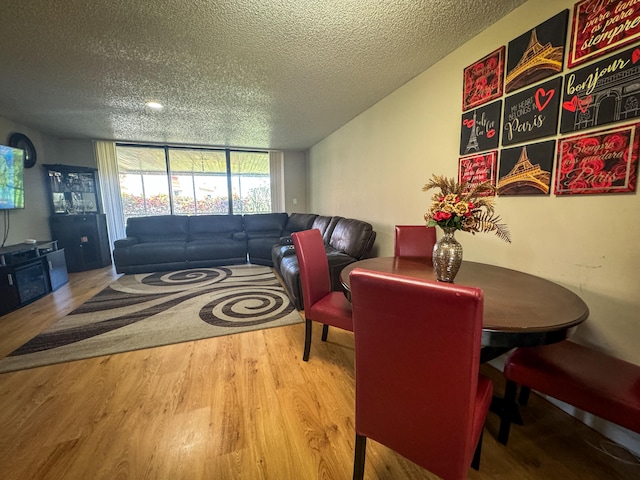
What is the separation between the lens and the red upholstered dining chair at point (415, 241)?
2.12 meters

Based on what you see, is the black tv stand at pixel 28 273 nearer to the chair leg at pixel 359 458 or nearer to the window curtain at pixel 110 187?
the window curtain at pixel 110 187

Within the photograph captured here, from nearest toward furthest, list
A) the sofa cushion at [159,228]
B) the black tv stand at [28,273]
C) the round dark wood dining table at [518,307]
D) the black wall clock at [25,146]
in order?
the round dark wood dining table at [518,307] → the black tv stand at [28,273] → the black wall clock at [25,146] → the sofa cushion at [159,228]

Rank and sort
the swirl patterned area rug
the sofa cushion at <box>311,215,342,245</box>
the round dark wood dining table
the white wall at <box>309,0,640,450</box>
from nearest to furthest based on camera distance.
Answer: the round dark wood dining table
the white wall at <box>309,0,640,450</box>
the swirl patterned area rug
the sofa cushion at <box>311,215,342,245</box>

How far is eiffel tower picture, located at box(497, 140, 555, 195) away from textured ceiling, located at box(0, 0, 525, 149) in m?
0.95

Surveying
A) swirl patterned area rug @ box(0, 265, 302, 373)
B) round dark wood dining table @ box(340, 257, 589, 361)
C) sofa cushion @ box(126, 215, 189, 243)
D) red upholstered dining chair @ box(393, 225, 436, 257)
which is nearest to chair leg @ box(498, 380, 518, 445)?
round dark wood dining table @ box(340, 257, 589, 361)

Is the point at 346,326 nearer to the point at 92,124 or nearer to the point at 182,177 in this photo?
the point at 92,124

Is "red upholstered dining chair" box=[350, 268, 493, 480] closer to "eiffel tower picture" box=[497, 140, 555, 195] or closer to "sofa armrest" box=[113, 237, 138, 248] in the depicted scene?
"eiffel tower picture" box=[497, 140, 555, 195]

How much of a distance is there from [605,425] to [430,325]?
149 centimetres

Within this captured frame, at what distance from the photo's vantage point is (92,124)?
3850 mm

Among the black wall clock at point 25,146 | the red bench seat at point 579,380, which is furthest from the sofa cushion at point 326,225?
the black wall clock at point 25,146

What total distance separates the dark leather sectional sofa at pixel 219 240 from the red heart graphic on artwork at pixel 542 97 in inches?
72.5

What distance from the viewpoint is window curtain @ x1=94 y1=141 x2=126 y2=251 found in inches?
191

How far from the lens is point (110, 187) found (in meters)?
5.00

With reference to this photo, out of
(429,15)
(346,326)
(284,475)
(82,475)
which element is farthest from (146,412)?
(429,15)
